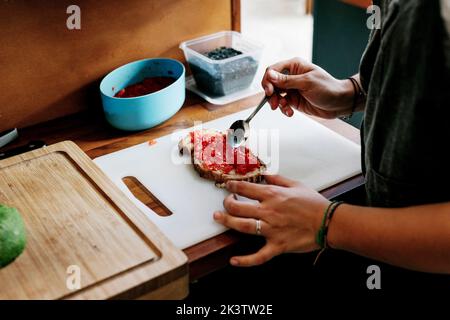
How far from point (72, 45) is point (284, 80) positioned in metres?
0.57

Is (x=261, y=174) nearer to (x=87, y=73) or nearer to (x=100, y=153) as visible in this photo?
(x=100, y=153)

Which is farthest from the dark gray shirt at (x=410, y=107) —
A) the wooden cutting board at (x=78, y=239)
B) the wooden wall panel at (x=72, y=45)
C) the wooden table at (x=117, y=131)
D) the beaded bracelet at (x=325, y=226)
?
the wooden wall panel at (x=72, y=45)

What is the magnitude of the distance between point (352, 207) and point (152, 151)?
0.53 meters

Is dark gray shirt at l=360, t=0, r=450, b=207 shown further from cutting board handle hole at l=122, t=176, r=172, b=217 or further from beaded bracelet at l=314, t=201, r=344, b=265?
cutting board handle hole at l=122, t=176, r=172, b=217

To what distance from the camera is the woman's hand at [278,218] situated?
0.91 metres

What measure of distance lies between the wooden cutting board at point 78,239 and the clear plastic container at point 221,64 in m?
0.49

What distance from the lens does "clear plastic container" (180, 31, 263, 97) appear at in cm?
140

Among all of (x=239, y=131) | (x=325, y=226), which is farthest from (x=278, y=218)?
(x=239, y=131)

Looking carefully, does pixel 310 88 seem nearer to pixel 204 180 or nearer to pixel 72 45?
pixel 204 180

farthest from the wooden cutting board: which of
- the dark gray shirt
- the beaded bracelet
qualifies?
the dark gray shirt

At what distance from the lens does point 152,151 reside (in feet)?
3.99

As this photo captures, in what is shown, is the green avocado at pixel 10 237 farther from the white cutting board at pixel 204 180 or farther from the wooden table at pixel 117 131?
the wooden table at pixel 117 131

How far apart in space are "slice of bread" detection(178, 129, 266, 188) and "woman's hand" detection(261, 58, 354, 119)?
0.17 metres
